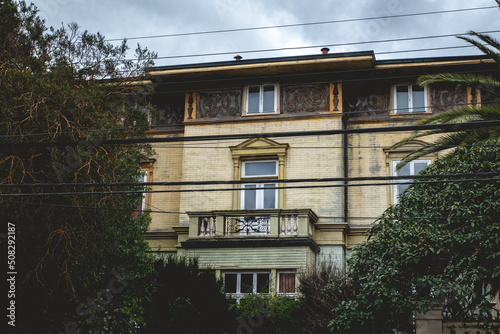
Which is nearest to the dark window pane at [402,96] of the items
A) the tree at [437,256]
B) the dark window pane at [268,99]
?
the dark window pane at [268,99]

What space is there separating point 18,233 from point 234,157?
11.7 meters

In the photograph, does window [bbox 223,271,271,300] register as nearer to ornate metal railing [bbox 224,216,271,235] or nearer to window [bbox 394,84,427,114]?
ornate metal railing [bbox 224,216,271,235]

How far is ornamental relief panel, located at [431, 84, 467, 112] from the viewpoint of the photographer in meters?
26.0

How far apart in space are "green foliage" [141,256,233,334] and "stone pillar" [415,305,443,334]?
15.1ft

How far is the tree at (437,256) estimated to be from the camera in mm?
15836

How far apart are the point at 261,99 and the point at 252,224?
5.46 m

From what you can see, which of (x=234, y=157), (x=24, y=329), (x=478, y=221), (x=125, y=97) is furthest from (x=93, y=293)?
(x=478, y=221)

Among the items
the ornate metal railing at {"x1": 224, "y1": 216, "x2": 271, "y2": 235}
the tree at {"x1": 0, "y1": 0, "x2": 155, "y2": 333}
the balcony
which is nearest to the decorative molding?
the balcony

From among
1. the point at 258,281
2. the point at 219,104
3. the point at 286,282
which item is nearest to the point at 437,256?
the point at 286,282

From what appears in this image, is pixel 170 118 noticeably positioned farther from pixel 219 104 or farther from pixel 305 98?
pixel 305 98

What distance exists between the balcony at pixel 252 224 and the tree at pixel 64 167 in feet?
15.4

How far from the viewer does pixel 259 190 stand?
87.7 ft

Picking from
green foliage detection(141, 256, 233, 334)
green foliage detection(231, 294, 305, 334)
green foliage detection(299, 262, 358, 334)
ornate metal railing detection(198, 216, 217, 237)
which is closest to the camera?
green foliage detection(141, 256, 233, 334)

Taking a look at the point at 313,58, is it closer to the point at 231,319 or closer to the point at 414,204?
the point at 414,204
